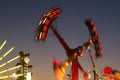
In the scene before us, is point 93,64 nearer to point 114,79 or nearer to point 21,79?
point 114,79

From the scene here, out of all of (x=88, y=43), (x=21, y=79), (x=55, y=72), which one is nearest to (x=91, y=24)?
(x=88, y=43)

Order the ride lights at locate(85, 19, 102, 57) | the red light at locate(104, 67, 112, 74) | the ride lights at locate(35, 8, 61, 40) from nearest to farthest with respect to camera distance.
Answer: the ride lights at locate(35, 8, 61, 40) → the ride lights at locate(85, 19, 102, 57) → the red light at locate(104, 67, 112, 74)

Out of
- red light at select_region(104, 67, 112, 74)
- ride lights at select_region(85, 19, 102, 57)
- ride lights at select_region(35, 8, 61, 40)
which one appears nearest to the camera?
ride lights at select_region(35, 8, 61, 40)

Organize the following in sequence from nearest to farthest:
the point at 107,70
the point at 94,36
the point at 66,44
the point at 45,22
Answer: the point at 45,22 < the point at 66,44 < the point at 94,36 < the point at 107,70

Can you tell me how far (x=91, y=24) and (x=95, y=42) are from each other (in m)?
4.48

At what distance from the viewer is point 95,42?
70.8 metres

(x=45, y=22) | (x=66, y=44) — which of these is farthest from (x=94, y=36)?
(x=45, y=22)

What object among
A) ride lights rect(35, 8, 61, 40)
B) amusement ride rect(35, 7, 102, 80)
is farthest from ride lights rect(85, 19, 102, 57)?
ride lights rect(35, 8, 61, 40)

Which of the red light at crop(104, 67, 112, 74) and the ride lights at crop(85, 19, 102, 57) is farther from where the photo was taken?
the red light at crop(104, 67, 112, 74)

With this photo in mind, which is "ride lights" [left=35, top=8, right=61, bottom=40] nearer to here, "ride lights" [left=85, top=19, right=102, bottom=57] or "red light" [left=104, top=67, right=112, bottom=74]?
"ride lights" [left=85, top=19, right=102, bottom=57]

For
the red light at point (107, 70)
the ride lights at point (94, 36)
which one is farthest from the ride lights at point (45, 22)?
the red light at point (107, 70)

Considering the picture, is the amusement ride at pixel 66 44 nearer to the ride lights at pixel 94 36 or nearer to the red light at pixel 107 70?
the ride lights at pixel 94 36

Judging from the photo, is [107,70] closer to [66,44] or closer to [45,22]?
[66,44]

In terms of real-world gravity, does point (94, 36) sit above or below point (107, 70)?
above
